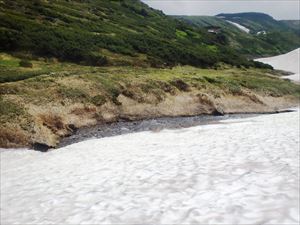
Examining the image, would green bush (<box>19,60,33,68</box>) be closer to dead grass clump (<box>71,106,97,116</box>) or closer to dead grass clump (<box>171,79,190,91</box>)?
dead grass clump (<box>71,106,97,116</box>)

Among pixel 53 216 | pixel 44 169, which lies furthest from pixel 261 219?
pixel 44 169

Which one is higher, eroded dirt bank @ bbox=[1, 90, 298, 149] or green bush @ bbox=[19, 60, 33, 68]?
green bush @ bbox=[19, 60, 33, 68]

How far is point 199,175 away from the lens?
12.4 m

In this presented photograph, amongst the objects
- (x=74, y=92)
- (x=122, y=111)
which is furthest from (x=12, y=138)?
(x=122, y=111)

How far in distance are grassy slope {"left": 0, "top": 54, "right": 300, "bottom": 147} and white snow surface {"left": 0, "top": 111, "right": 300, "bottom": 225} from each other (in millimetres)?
14354

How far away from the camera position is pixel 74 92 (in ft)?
130

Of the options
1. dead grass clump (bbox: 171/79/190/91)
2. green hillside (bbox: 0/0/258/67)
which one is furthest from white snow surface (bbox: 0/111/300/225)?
green hillside (bbox: 0/0/258/67)

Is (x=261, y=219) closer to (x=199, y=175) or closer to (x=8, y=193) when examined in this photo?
(x=199, y=175)

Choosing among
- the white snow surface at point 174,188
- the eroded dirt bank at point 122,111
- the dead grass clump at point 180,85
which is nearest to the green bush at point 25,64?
the eroded dirt bank at point 122,111

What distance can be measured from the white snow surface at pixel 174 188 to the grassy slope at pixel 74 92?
14354 mm

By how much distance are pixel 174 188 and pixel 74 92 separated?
29.6 meters

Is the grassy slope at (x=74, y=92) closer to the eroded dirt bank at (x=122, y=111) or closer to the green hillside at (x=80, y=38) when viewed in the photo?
the eroded dirt bank at (x=122, y=111)

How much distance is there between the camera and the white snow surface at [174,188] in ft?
Answer: 31.8

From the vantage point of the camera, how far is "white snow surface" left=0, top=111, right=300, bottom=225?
970 cm
